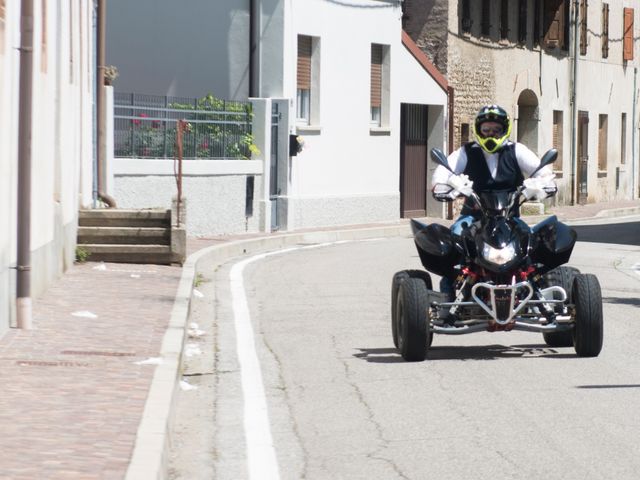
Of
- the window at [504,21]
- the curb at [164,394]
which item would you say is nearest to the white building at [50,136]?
the curb at [164,394]

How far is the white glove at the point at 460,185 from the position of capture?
10727 millimetres

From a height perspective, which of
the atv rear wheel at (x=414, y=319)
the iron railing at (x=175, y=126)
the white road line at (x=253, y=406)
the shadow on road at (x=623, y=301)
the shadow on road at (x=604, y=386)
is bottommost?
the white road line at (x=253, y=406)

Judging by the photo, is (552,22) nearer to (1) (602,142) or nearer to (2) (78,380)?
(1) (602,142)

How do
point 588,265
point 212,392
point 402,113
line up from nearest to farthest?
point 212,392
point 588,265
point 402,113

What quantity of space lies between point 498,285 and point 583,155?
3641 cm

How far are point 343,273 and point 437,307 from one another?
8602 mm

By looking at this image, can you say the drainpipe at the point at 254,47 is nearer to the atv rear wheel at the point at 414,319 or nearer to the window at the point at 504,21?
the window at the point at 504,21

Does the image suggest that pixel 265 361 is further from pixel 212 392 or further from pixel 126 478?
pixel 126 478

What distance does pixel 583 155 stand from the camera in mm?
46312

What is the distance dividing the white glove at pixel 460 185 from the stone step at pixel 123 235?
27.3 feet

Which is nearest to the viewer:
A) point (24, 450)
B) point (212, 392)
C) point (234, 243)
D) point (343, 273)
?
point (24, 450)

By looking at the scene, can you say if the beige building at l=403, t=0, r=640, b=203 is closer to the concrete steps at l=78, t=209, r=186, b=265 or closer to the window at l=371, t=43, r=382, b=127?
the window at l=371, t=43, r=382, b=127

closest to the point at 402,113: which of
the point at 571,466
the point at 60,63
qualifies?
the point at 60,63

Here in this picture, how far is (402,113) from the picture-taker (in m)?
34.6
